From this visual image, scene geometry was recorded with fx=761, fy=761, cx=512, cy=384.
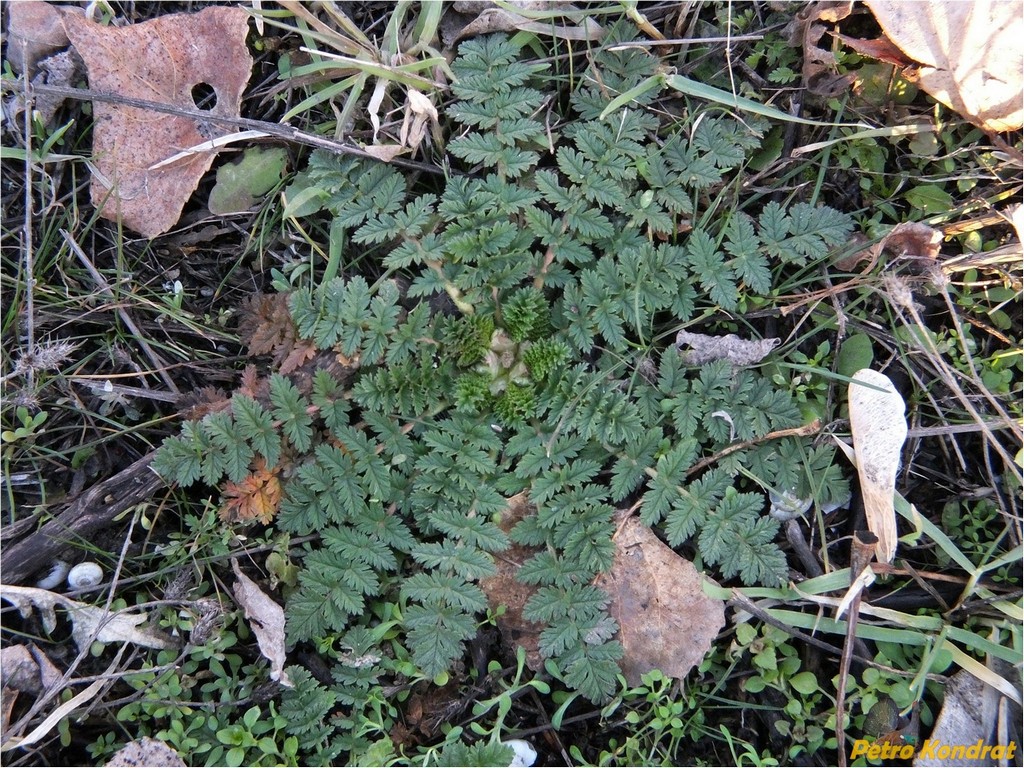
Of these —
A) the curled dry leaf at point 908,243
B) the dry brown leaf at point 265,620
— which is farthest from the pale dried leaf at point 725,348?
the dry brown leaf at point 265,620

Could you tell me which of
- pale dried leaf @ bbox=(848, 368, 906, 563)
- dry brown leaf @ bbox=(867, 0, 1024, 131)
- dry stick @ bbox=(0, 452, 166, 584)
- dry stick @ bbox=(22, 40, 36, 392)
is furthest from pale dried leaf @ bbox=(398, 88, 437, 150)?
pale dried leaf @ bbox=(848, 368, 906, 563)

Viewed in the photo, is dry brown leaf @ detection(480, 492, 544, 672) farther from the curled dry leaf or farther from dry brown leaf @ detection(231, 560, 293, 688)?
the curled dry leaf

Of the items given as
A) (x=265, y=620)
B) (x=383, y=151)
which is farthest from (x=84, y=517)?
(x=383, y=151)

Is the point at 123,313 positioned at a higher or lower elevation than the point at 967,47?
lower

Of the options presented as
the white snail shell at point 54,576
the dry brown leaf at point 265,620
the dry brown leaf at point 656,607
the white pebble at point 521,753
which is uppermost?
the white snail shell at point 54,576

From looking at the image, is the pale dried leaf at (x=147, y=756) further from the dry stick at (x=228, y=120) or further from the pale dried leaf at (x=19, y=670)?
the dry stick at (x=228, y=120)

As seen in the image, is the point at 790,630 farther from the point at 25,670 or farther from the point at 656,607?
the point at 25,670
